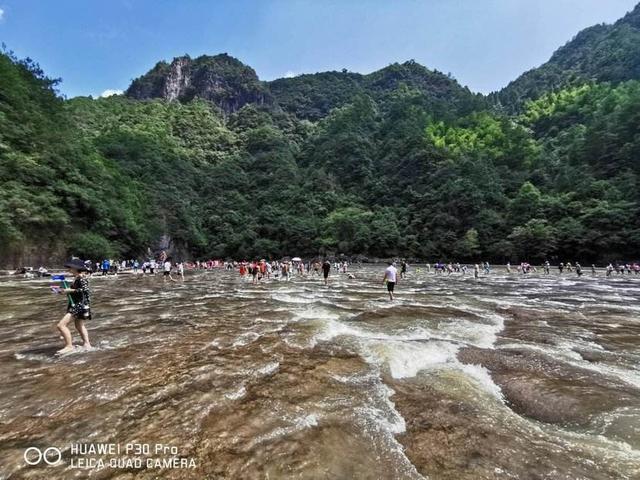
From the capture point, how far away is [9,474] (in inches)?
114

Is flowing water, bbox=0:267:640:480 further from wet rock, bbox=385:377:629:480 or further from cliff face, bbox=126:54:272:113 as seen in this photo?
cliff face, bbox=126:54:272:113

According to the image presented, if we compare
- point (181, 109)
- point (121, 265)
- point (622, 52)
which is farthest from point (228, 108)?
point (622, 52)

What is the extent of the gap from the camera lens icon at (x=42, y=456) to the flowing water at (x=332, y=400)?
6cm

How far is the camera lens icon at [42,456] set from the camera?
310 cm

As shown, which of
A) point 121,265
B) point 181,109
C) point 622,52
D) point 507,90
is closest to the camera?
point 121,265

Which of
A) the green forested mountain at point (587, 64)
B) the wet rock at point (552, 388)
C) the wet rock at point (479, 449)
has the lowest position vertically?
the wet rock at point (552, 388)

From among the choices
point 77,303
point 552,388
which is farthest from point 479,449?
point 77,303

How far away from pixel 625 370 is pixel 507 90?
183 m

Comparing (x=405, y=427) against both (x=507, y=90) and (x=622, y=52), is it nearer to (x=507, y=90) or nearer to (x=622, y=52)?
(x=622, y=52)

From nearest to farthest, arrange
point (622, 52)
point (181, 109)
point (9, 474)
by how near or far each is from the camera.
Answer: point (9, 474) → point (622, 52) → point (181, 109)

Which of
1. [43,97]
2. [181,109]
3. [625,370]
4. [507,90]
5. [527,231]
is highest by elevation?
[507,90]

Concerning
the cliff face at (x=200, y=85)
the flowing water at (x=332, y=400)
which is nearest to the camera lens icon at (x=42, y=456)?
the flowing water at (x=332, y=400)

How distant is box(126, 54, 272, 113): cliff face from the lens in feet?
560

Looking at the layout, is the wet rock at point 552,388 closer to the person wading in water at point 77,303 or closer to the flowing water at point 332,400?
the flowing water at point 332,400
